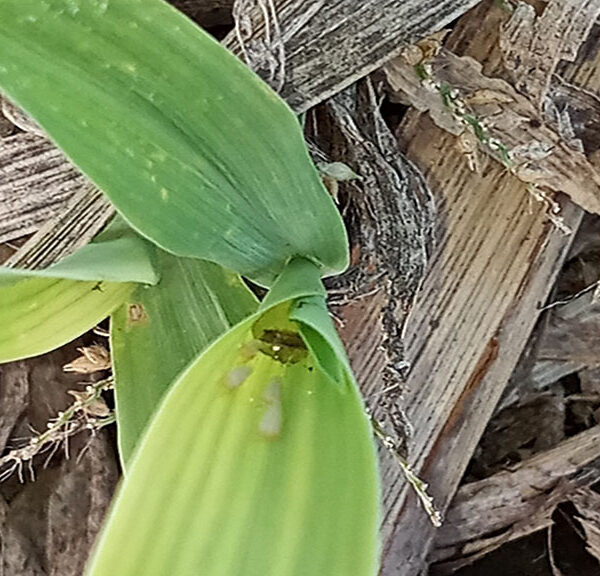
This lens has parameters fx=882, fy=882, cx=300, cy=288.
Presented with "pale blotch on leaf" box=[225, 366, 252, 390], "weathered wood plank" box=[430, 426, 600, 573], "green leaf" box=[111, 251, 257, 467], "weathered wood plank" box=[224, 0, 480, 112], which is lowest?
"weathered wood plank" box=[430, 426, 600, 573]

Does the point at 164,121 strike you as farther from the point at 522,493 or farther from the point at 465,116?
the point at 522,493

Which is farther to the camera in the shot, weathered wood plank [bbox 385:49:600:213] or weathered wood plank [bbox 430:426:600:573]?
weathered wood plank [bbox 430:426:600:573]

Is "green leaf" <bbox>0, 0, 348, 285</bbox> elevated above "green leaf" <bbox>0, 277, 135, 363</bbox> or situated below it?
above

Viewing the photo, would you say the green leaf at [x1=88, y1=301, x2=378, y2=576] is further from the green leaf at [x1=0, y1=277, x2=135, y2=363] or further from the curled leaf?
the green leaf at [x1=0, y1=277, x2=135, y2=363]

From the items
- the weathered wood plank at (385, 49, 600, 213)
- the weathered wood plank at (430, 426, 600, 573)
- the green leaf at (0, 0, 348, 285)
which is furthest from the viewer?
the weathered wood plank at (430, 426, 600, 573)

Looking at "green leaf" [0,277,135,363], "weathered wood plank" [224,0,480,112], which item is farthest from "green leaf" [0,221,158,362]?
"weathered wood plank" [224,0,480,112]

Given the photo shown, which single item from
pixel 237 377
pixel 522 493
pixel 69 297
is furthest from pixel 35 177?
pixel 522 493
